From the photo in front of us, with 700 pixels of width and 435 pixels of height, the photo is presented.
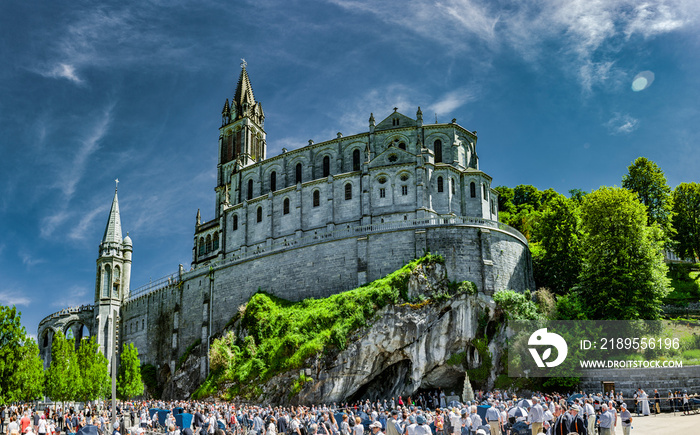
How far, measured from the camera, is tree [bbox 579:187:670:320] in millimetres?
45031

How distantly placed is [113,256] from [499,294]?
147 ft

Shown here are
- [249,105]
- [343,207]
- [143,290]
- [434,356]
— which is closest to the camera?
[434,356]

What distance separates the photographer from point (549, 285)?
52.9 m

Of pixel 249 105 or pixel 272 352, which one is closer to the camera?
pixel 272 352

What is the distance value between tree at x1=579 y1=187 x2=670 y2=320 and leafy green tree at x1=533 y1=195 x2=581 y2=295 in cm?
266

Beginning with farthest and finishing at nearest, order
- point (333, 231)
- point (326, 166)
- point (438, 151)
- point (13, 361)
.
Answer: point (326, 166)
point (438, 151)
point (333, 231)
point (13, 361)

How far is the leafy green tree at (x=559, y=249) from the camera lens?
52531mm

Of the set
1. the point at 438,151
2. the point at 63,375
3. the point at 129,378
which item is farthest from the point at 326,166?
the point at 63,375

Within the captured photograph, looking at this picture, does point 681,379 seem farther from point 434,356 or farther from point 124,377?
point 124,377

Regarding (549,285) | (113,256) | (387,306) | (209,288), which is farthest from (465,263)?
(113,256)

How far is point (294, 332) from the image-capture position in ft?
147

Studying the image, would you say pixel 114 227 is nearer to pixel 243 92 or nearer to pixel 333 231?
pixel 243 92

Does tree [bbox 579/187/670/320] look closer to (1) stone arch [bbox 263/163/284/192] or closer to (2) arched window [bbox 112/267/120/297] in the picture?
(1) stone arch [bbox 263/163/284/192]

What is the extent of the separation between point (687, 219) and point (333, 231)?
3552 cm
